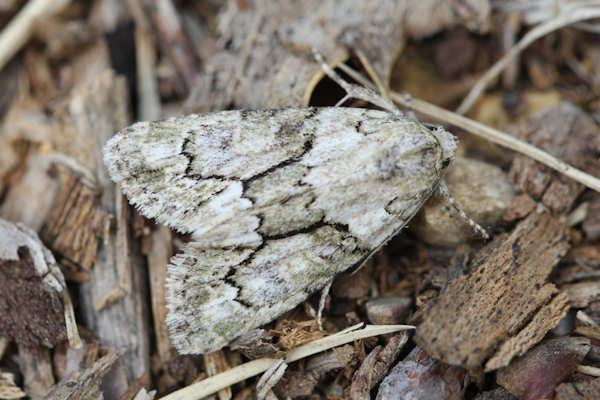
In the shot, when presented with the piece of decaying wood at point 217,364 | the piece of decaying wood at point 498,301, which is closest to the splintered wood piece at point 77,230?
the piece of decaying wood at point 217,364

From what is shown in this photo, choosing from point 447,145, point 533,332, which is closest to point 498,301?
point 533,332

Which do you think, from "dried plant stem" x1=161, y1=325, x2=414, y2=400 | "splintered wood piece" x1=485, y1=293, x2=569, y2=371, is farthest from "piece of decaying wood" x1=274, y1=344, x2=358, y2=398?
"splintered wood piece" x1=485, y1=293, x2=569, y2=371

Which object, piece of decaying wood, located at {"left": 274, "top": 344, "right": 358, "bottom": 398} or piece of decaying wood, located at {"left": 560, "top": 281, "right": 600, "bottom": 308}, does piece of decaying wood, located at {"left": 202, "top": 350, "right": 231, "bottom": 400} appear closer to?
piece of decaying wood, located at {"left": 274, "top": 344, "right": 358, "bottom": 398}

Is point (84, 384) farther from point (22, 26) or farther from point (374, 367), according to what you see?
point (22, 26)

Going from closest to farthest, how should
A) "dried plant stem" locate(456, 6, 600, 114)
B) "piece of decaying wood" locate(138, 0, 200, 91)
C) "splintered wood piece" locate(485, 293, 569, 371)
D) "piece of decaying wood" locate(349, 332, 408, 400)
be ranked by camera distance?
1. "splintered wood piece" locate(485, 293, 569, 371)
2. "piece of decaying wood" locate(349, 332, 408, 400)
3. "dried plant stem" locate(456, 6, 600, 114)
4. "piece of decaying wood" locate(138, 0, 200, 91)

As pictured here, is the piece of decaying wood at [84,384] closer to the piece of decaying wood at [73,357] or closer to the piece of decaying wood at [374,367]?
the piece of decaying wood at [73,357]

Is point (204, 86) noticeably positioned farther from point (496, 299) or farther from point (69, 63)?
point (496, 299)

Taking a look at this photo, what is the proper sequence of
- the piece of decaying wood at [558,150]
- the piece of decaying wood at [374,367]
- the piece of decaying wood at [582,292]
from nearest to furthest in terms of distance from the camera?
the piece of decaying wood at [374,367]
the piece of decaying wood at [582,292]
the piece of decaying wood at [558,150]
